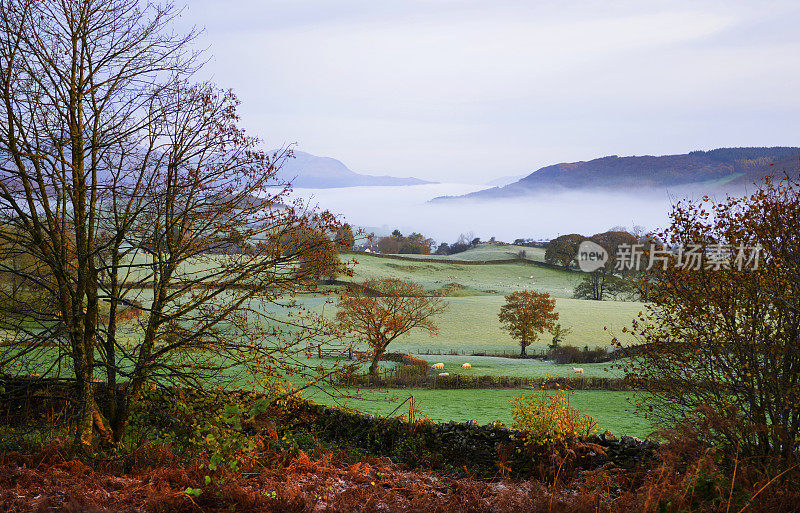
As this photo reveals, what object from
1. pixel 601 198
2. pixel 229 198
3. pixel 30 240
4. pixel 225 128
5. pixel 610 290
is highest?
pixel 601 198

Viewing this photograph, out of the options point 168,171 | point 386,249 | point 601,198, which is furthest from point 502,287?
point 601,198

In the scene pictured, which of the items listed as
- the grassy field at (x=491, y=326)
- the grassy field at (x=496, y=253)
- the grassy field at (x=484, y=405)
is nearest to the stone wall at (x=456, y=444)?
the grassy field at (x=484, y=405)

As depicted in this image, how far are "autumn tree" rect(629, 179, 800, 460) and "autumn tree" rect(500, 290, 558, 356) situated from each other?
24.3m

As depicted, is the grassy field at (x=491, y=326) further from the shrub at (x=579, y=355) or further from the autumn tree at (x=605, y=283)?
the autumn tree at (x=605, y=283)

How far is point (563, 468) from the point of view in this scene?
9.75 metres

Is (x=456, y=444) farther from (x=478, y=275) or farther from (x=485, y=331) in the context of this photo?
(x=478, y=275)

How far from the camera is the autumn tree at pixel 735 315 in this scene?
789 centimetres

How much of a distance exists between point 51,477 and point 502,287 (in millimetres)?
53351

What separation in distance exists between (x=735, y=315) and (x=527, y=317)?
85.7 feet

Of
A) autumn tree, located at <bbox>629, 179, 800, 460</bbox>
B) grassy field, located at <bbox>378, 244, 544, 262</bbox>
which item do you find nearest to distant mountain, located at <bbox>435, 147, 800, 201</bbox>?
grassy field, located at <bbox>378, 244, 544, 262</bbox>

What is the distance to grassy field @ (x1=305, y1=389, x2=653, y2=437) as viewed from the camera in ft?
53.4

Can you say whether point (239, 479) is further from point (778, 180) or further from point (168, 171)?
point (778, 180)

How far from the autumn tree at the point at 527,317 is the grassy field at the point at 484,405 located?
476 inches

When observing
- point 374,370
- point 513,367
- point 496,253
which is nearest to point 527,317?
point 513,367
